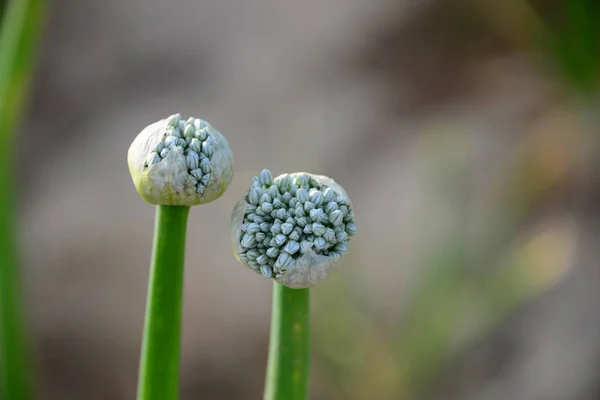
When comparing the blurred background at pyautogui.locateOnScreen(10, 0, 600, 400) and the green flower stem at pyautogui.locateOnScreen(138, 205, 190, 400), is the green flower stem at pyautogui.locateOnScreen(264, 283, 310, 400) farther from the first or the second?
the blurred background at pyautogui.locateOnScreen(10, 0, 600, 400)

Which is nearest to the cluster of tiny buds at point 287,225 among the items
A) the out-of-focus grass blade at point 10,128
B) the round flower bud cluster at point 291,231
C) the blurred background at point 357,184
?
the round flower bud cluster at point 291,231

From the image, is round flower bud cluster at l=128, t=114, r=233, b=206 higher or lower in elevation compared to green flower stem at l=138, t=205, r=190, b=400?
higher

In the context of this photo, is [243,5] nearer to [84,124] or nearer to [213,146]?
[84,124]

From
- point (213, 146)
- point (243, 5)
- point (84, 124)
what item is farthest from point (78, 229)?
point (213, 146)

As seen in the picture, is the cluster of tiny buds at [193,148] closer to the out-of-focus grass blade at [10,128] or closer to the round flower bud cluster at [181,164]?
the round flower bud cluster at [181,164]

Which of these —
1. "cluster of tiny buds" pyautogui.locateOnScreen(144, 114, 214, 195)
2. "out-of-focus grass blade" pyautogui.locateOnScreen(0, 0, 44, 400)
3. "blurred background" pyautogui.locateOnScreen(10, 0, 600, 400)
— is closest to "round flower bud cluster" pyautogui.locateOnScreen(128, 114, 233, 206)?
"cluster of tiny buds" pyautogui.locateOnScreen(144, 114, 214, 195)

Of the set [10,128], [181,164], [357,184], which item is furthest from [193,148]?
[357,184]
